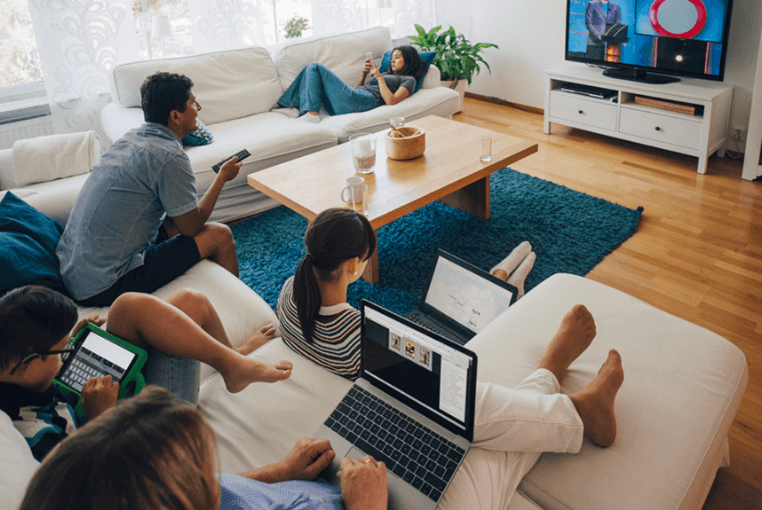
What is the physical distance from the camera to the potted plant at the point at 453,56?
4711 millimetres

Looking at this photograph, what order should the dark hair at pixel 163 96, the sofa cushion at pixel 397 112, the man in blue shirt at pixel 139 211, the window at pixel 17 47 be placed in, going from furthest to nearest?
1. the sofa cushion at pixel 397 112
2. the window at pixel 17 47
3. the dark hair at pixel 163 96
4. the man in blue shirt at pixel 139 211

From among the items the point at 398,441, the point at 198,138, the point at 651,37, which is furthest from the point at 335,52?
the point at 398,441

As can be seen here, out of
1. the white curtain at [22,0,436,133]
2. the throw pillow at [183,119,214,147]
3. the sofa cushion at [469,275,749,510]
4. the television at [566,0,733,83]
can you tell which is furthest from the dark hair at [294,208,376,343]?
the television at [566,0,733,83]

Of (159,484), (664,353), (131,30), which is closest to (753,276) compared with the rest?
(664,353)

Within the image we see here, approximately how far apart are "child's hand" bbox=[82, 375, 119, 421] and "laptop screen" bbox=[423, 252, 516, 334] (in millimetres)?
1184

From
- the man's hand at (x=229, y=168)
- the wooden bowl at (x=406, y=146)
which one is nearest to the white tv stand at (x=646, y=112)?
the wooden bowl at (x=406, y=146)

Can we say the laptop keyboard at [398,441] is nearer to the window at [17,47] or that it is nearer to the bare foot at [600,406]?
the bare foot at [600,406]

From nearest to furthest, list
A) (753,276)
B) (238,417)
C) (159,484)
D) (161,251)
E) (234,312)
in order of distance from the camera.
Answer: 1. (159,484)
2. (238,417)
3. (234,312)
4. (161,251)
5. (753,276)

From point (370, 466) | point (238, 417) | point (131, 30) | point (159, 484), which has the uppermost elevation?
point (131, 30)

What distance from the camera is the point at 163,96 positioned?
2088 mm

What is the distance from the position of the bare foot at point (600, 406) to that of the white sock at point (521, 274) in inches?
40.4

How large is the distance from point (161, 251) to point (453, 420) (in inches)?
54.1

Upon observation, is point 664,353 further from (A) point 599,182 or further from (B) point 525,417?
(A) point 599,182

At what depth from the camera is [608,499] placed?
1.17m
